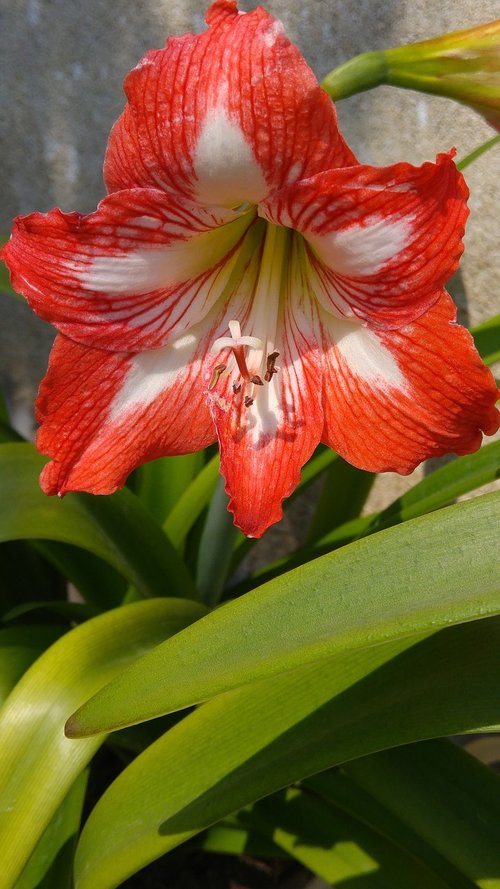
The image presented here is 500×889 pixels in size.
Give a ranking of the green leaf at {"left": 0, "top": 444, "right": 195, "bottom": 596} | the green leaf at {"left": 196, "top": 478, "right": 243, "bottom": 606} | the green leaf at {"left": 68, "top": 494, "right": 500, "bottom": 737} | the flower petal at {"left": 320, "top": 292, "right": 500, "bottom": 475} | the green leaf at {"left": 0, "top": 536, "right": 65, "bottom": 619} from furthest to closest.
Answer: the green leaf at {"left": 0, "top": 536, "right": 65, "bottom": 619}
the green leaf at {"left": 196, "top": 478, "right": 243, "bottom": 606}
the green leaf at {"left": 0, "top": 444, "right": 195, "bottom": 596}
the flower petal at {"left": 320, "top": 292, "right": 500, "bottom": 475}
the green leaf at {"left": 68, "top": 494, "right": 500, "bottom": 737}

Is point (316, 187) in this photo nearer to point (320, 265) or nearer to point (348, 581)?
point (320, 265)

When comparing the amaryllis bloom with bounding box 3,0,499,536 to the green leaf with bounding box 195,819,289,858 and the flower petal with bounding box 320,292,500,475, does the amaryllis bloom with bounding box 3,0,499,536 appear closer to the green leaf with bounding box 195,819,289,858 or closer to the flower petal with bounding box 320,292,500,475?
the flower petal with bounding box 320,292,500,475

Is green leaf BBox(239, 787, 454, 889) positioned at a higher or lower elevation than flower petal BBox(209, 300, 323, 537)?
lower

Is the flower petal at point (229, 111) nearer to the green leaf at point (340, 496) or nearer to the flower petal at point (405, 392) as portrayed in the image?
the flower petal at point (405, 392)

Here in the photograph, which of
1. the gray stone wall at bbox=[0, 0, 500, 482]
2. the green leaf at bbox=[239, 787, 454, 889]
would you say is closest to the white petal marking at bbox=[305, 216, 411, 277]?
the gray stone wall at bbox=[0, 0, 500, 482]

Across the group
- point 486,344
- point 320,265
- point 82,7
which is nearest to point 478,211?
point 486,344

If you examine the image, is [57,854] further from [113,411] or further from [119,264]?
[119,264]

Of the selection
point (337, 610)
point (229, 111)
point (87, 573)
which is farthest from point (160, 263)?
point (87, 573)
